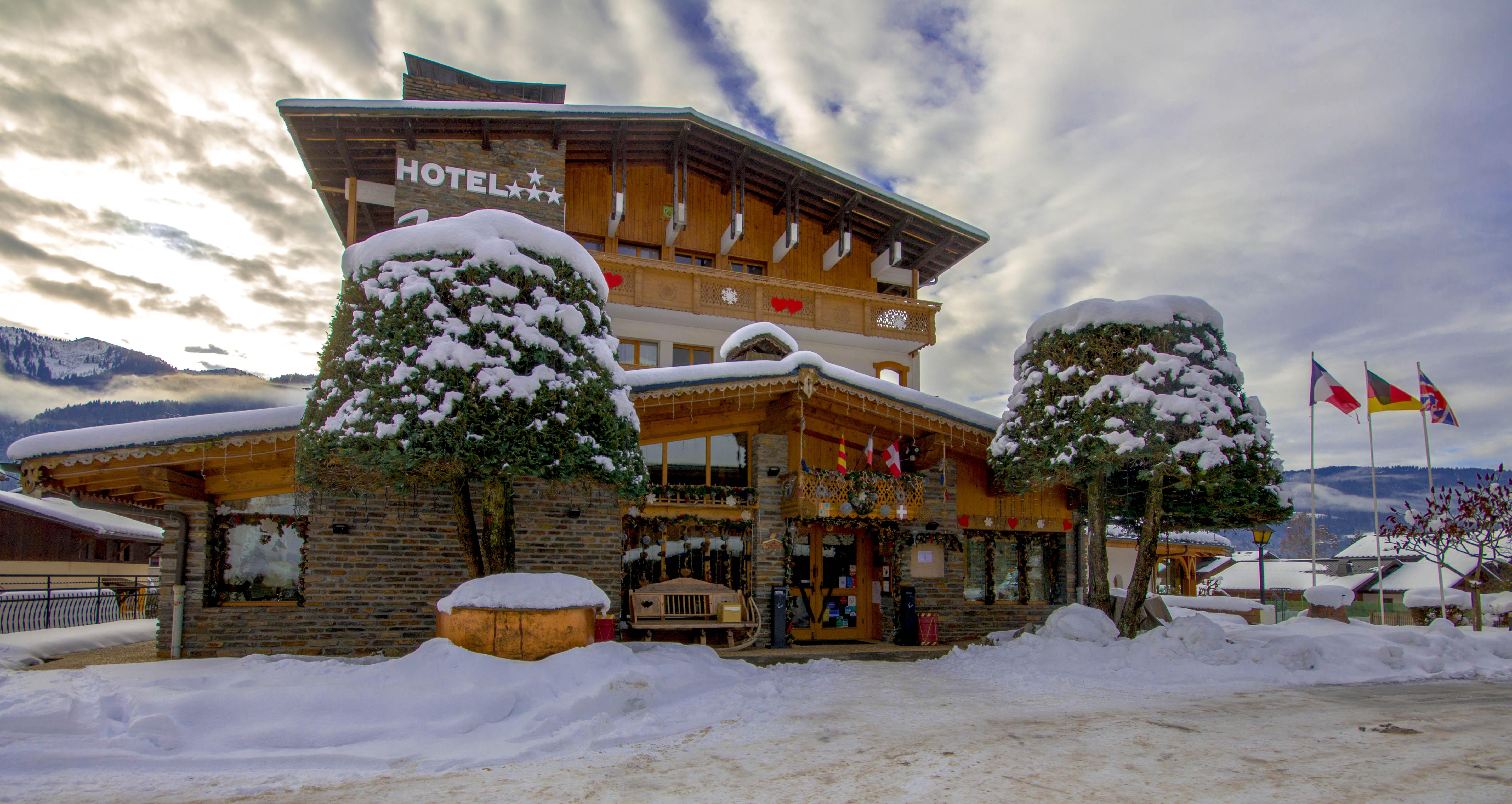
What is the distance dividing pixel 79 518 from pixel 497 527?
25.6 meters

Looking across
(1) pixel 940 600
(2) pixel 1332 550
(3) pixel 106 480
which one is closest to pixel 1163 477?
(1) pixel 940 600

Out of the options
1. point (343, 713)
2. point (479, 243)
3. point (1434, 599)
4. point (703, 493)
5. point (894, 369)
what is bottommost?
point (1434, 599)

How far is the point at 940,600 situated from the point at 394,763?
10.1 m

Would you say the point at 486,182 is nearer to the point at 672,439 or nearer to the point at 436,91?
the point at 436,91

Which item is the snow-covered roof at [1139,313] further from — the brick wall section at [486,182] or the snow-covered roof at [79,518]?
the snow-covered roof at [79,518]

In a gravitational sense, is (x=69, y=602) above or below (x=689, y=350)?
below

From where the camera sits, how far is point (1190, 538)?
32.6 meters

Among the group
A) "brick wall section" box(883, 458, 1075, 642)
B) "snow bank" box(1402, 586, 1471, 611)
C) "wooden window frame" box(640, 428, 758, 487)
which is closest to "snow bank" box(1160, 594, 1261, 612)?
"snow bank" box(1402, 586, 1471, 611)

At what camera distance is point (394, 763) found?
5.83 meters

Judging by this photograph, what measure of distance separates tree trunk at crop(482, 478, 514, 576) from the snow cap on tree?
51 centimetres

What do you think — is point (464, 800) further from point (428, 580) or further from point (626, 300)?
point (626, 300)

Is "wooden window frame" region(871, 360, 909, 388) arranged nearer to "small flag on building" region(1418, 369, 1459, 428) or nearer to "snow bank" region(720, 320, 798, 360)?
"snow bank" region(720, 320, 798, 360)

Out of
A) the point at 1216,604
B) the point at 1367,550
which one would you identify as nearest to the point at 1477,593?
the point at 1216,604

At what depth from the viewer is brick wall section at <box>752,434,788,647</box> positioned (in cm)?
1292
